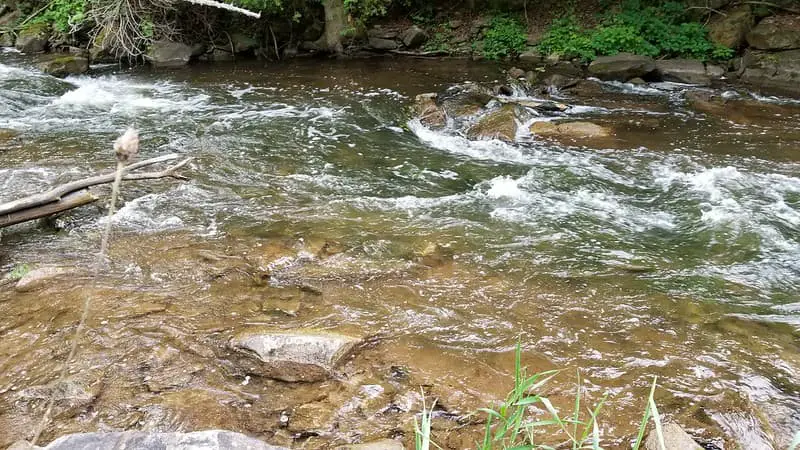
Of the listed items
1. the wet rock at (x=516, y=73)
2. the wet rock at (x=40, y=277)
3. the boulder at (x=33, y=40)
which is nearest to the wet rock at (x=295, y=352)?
the wet rock at (x=40, y=277)

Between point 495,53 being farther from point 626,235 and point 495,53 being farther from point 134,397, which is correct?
point 134,397

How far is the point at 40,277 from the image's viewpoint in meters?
4.57

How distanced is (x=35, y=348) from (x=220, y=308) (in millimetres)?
1226

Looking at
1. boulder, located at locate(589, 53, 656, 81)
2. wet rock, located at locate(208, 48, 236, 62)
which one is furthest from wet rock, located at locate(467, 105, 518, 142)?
wet rock, located at locate(208, 48, 236, 62)

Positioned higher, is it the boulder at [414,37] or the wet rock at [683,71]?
the boulder at [414,37]

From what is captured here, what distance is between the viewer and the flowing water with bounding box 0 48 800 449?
340 centimetres

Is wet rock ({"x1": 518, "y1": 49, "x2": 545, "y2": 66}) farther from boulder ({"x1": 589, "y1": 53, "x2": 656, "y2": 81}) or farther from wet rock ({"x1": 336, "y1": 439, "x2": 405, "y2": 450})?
wet rock ({"x1": 336, "y1": 439, "x2": 405, "y2": 450})

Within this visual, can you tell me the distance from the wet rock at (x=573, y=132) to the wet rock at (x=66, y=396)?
22.2 ft

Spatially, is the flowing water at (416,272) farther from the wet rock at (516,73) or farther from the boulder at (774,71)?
the wet rock at (516,73)

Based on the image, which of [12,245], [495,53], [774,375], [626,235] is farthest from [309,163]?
[495,53]

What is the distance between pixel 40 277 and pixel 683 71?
11223 millimetres

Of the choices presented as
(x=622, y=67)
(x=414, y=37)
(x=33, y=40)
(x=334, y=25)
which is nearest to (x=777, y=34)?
(x=622, y=67)

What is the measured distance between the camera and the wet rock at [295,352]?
3.57 m

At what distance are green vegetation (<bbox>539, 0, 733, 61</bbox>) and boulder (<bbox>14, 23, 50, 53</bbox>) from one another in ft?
39.6
